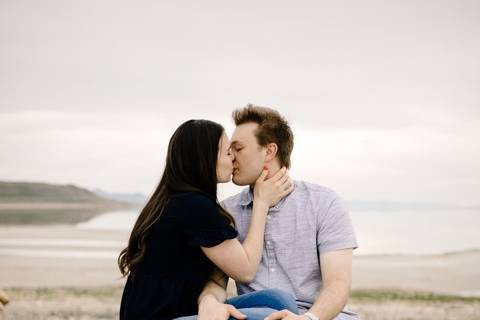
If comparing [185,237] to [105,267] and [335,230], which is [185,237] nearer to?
[335,230]

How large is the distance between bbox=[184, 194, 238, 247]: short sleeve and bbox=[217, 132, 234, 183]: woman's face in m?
0.23

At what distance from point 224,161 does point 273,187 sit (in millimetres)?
390

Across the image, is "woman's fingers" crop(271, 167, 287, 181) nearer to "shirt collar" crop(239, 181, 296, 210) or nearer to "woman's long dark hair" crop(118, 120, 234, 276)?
"shirt collar" crop(239, 181, 296, 210)

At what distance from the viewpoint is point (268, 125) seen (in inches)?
166

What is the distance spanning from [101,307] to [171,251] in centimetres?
636

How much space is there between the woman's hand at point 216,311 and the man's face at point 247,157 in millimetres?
845

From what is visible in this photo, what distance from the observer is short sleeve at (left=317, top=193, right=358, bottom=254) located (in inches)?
155

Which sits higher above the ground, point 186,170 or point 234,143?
point 234,143

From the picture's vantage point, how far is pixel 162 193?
3.75m

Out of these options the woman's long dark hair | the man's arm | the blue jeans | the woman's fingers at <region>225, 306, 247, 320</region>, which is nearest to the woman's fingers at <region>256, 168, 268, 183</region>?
the woman's long dark hair

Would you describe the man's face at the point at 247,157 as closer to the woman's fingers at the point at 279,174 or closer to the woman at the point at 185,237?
the woman's fingers at the point at 279,174

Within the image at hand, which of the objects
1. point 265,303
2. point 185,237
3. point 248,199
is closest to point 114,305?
point 248,199

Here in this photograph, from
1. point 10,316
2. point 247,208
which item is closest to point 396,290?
point 10,316

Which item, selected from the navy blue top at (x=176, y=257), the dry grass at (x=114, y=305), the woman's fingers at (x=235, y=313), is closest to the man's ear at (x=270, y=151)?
the navy blue top at (x=176, y=257)
